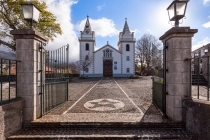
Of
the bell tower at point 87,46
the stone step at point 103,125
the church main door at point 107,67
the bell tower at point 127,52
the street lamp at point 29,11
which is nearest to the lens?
the stone step at point 103,125

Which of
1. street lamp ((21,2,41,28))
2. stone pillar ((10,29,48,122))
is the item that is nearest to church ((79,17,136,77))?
street lamp ((21,2,41,28))

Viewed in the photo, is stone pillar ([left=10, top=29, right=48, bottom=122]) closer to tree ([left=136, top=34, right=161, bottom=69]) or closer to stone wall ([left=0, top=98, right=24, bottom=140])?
stone wall ([left=0, top=98, right=24, bottom=140])

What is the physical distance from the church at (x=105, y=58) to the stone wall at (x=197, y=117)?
31342mm

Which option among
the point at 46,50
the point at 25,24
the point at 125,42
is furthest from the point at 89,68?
the point at 46,50

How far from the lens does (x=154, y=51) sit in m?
39.0

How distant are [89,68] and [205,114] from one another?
32521 mm

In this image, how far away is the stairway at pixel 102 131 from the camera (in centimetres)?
330

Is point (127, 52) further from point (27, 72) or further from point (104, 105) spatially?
point (27, 72)

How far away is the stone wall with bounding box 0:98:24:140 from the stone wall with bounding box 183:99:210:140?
4701 millimetres

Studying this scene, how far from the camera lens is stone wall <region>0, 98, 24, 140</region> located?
10.3 feet

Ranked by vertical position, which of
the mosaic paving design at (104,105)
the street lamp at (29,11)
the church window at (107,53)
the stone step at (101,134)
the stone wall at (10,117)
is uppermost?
the church window at (107,53)

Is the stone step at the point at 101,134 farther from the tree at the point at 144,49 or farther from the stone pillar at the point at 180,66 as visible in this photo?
the tree at the point at 144,49

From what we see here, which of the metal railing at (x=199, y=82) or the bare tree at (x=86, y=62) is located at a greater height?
the bare tree at (x=86, y=62)

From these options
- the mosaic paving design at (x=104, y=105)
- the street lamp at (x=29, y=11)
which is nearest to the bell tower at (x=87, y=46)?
the mosaic paving design at (x=104, y=105)
